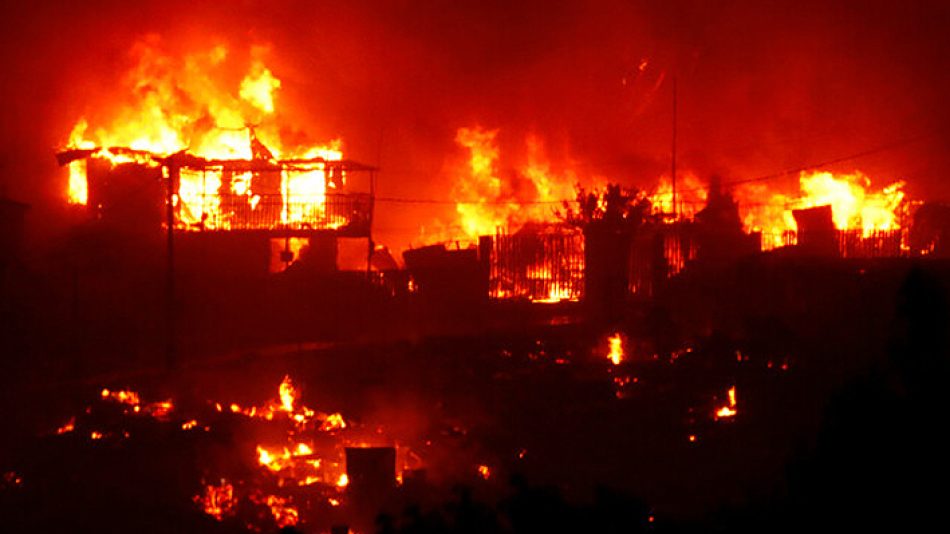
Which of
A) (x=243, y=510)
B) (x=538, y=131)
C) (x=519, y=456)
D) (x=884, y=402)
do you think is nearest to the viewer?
(x=884, y=402)

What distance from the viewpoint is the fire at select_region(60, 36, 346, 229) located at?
36.7m

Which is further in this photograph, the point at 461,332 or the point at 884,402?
the point at 461,332

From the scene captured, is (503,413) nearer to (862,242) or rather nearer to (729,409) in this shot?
(729,409)

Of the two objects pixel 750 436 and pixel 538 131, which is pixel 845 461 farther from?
pixel 538 131

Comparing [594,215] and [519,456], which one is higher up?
[594,215]

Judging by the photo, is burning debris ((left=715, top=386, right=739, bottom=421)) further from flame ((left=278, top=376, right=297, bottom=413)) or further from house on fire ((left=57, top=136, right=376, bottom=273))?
house on fire ((left=57, top=136, right=376, bottom=273))

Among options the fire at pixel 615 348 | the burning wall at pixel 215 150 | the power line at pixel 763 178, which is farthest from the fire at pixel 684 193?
the fire at pixel 615 348

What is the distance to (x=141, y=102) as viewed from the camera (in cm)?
4019

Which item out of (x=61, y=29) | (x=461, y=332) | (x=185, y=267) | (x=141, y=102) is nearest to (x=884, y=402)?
(x=461, y=332)

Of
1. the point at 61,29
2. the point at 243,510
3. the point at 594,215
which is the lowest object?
the point at 243,510

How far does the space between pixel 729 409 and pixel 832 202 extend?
99.8ft

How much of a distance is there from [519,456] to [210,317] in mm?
15508

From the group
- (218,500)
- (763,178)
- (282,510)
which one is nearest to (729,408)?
(282,510)

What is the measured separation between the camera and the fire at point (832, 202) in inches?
1906
